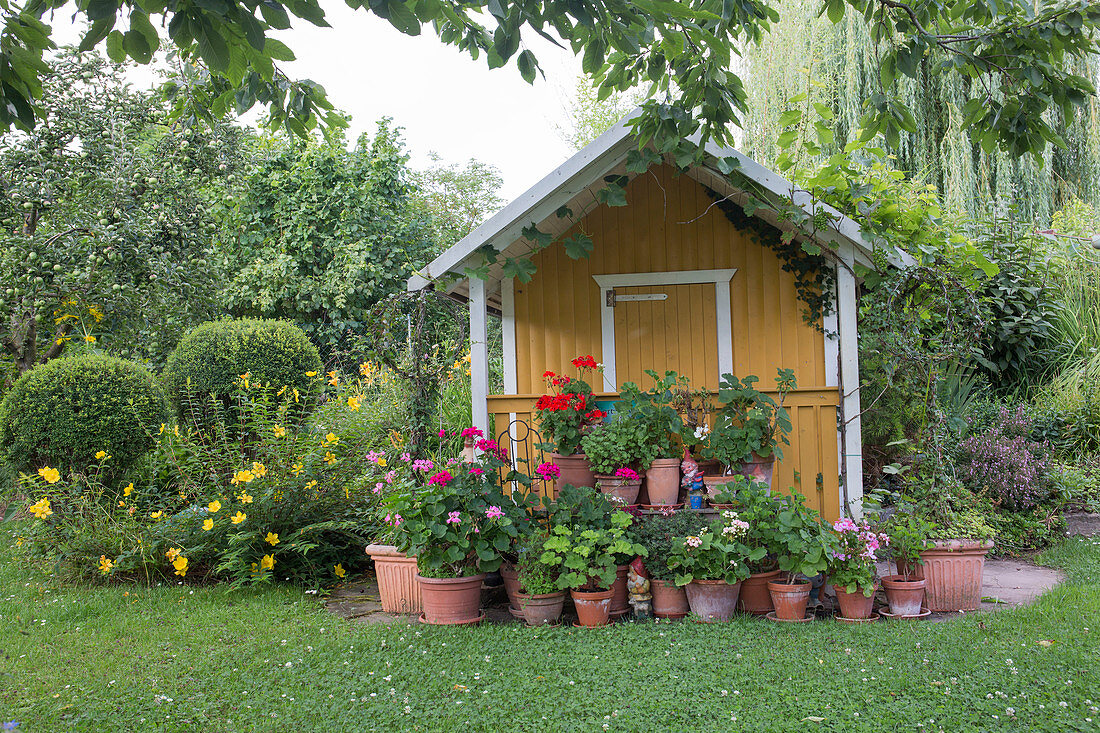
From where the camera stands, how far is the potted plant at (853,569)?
14.2 feet

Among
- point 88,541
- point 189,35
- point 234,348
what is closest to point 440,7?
point 189,35

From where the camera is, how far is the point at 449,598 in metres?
4.54

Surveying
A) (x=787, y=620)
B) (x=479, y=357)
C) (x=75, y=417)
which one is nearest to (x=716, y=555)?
(x=787, y=620)

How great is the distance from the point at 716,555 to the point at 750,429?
3.20ft

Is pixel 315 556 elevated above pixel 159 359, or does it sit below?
below

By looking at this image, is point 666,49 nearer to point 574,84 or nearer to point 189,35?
point 189,35

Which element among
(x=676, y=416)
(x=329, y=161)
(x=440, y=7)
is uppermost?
(x=329, y=161)

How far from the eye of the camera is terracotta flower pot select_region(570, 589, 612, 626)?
444 cm

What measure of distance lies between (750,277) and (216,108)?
384 centimetres

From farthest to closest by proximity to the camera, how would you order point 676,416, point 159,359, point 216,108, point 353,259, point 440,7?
point 353,259
point 159,359
point 676,416
point 216,108
point 440,7

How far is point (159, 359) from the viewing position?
1098cm

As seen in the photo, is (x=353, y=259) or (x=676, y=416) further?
(x=353, y=259)

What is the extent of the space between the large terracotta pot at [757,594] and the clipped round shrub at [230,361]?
477cm

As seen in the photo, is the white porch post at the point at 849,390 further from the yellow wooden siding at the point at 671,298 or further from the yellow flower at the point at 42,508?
the yellow flower at the point at 42,508
